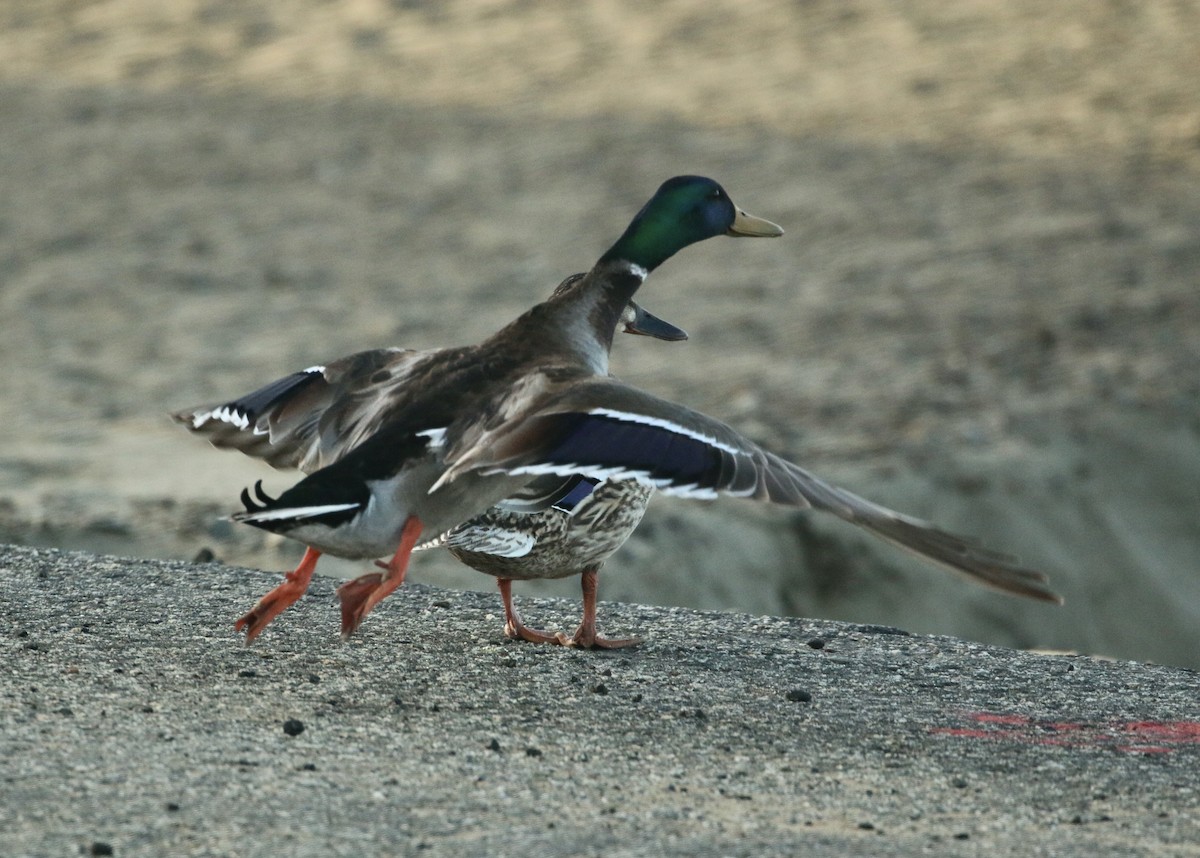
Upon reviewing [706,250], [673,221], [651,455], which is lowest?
[706,250]

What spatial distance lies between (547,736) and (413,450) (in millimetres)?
1017

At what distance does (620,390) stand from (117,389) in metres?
6.46

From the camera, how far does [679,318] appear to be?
1224 cm

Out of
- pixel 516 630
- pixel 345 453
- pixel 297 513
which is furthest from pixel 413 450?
pixel 516 630

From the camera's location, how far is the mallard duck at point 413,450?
5.38 metres

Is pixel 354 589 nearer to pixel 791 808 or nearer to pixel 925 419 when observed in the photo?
pixel 791 808

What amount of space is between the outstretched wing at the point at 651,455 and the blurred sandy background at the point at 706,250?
9.73ft

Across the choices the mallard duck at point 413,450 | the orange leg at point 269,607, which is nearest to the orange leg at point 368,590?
the mallard duck at point 413,450

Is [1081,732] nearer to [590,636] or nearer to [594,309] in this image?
[590,636]

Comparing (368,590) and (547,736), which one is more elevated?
(368,590)

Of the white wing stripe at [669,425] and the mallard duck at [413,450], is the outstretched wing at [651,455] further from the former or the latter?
the mallard duck at [413,450]

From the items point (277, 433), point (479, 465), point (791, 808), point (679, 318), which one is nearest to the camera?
point (791, 808)

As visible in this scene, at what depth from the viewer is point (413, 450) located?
553 cm

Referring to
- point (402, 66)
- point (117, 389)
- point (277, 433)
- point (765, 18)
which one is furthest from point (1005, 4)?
point (277, 433)
